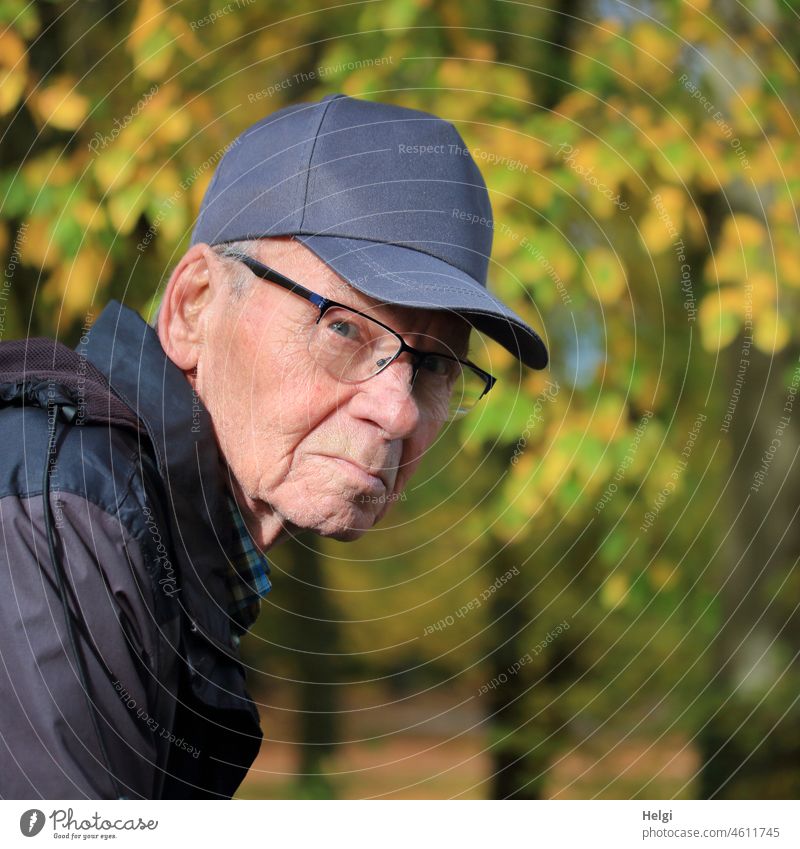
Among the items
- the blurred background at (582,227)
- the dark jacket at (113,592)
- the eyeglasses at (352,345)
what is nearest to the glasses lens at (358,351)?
the eyeglasses at (352,345)

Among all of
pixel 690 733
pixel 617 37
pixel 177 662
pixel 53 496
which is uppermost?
pixel 617 37

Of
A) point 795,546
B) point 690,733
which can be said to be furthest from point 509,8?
point 690,733

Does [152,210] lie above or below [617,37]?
below

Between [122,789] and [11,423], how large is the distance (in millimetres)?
507

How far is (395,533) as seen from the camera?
748 centimetres

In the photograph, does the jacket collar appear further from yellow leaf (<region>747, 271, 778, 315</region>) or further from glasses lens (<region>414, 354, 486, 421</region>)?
yellow leaf (<region>747, 271, 778, 315</region>)

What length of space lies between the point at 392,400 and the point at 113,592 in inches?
19.5

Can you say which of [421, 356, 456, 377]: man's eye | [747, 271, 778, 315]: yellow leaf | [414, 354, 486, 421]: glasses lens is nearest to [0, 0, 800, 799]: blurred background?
[747, 271, 778, 315]: yellow leaf

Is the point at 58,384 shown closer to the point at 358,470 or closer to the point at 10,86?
the point at 358,470

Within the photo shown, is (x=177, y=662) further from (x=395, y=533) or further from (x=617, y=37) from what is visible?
(x=395, y=533)

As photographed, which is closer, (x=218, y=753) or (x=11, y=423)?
(x=11, y=423)

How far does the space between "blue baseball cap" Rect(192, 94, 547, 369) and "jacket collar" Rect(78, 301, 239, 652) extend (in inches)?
8.7
